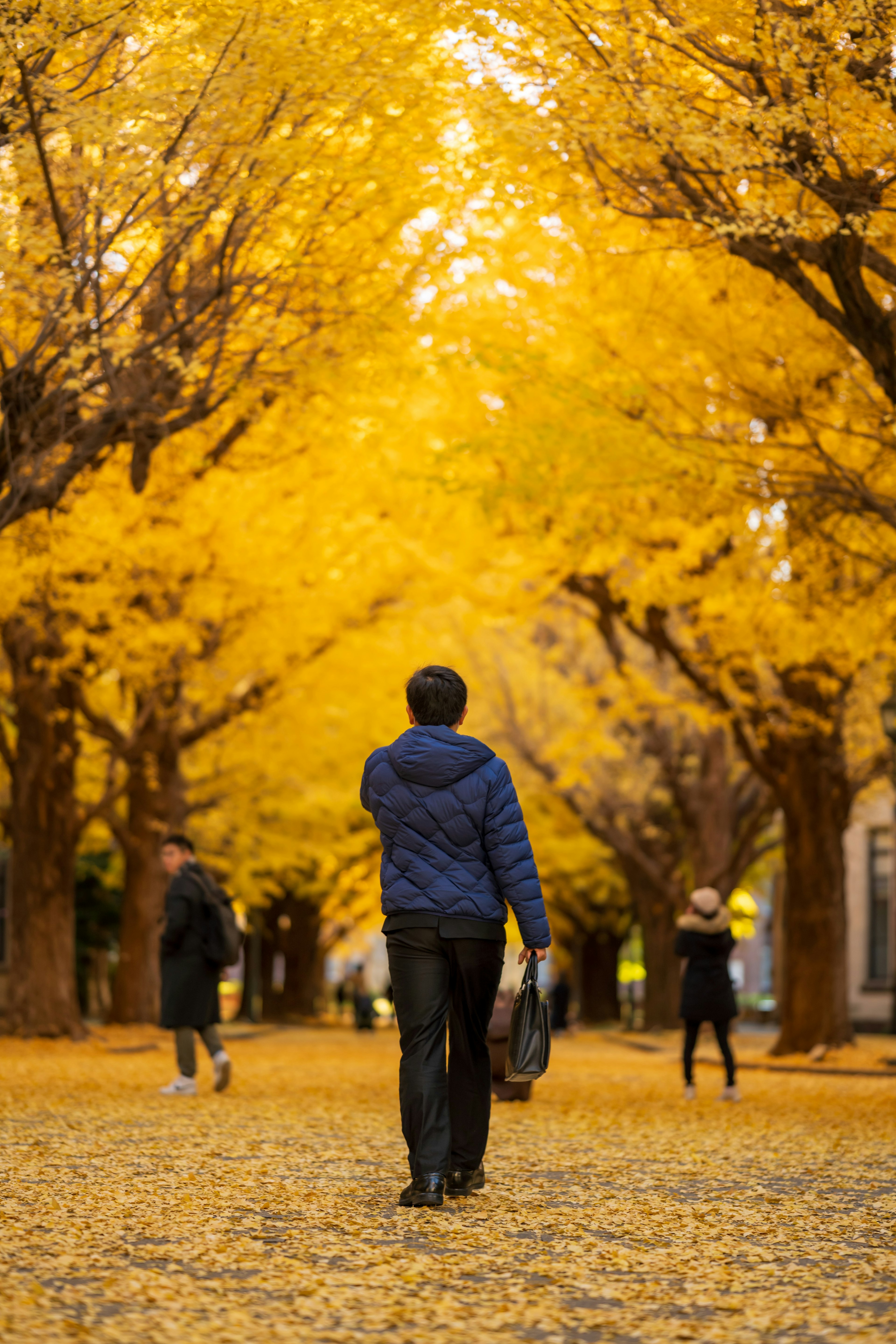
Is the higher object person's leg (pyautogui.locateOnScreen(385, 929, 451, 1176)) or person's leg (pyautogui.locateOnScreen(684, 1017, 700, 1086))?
person's leg (pyautogui.locateOnScreen(385, 929, 451, 1176))

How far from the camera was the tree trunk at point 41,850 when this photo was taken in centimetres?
1919

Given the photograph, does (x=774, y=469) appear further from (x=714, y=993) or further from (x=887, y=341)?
(x=714, y=993)

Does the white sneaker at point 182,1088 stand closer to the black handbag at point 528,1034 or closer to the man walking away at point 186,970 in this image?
the man walking away at point 186,970

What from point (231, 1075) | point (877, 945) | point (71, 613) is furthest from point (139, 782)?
point (877, 945)

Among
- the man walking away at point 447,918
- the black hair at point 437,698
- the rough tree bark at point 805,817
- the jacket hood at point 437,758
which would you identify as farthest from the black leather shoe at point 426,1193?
the rough tree bark at point 805,817

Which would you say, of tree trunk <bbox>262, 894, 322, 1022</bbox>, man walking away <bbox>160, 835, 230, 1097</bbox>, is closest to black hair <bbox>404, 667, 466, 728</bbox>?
man walking away <bbox>160, 835, 230, 1097</bbox>

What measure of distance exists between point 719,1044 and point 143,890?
41.5 ft

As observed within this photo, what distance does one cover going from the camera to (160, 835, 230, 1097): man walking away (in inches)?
457

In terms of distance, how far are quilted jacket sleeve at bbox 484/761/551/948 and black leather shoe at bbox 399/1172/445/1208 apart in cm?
97

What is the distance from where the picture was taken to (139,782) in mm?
23641

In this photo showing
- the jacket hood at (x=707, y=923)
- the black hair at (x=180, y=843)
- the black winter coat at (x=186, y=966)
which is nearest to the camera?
the black winter coat at (x=186, y=966)

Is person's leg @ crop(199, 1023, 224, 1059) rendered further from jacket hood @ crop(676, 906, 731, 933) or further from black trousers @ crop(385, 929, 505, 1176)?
black trousers @ crop(385, 929, 505, 1176)

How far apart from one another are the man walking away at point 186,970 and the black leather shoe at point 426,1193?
551 centimetres

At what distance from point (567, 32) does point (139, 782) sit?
52.9 ft
